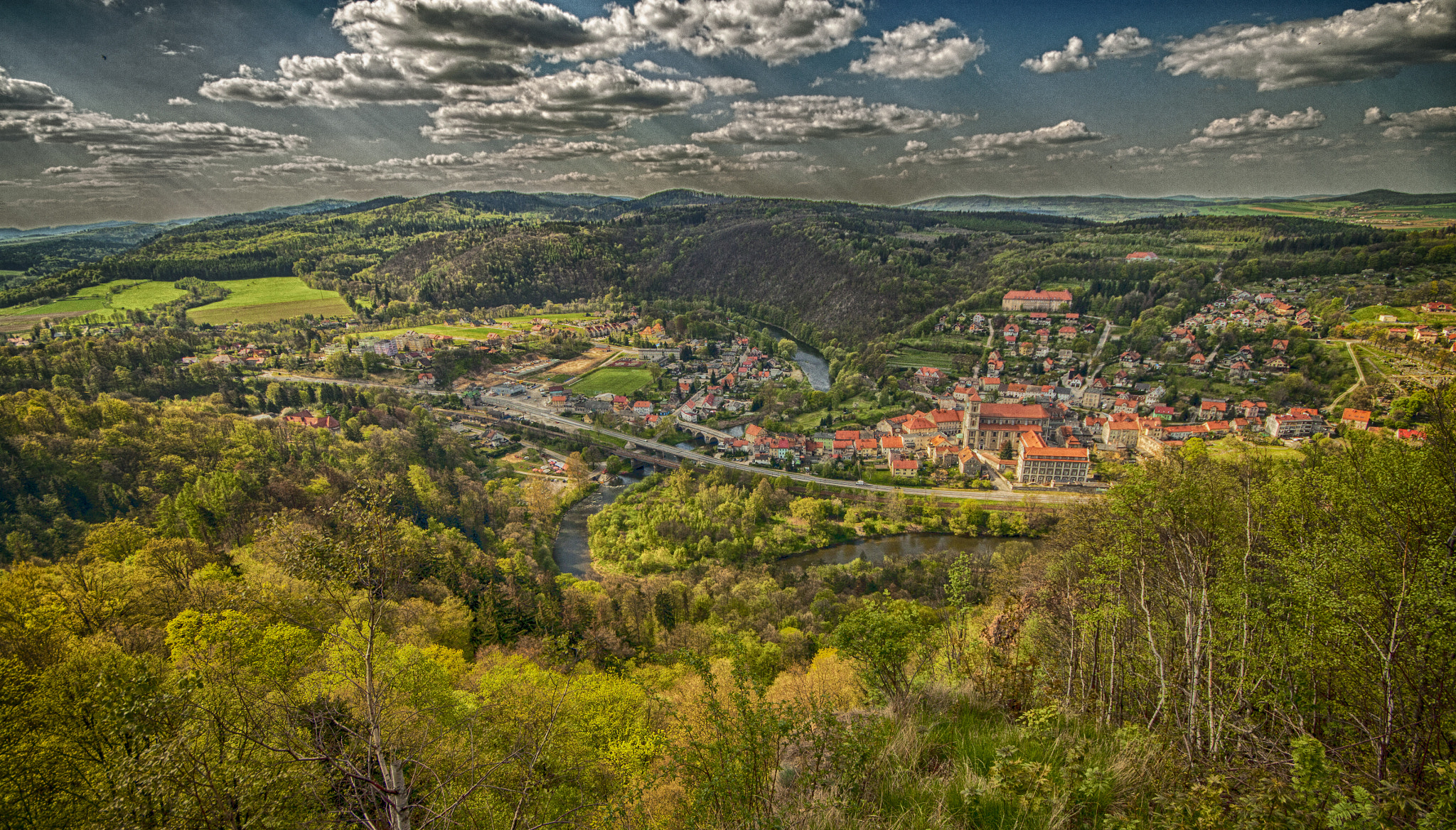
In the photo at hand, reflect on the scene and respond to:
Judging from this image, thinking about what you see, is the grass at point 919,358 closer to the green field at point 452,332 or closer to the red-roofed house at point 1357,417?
Result: the red-roofed house at point 1357,417

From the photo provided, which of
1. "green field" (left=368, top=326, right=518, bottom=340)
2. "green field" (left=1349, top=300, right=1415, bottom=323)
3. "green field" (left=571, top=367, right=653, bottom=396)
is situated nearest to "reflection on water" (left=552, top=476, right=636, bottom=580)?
"green field" (left=571, top=367, right=653, bottom=396)

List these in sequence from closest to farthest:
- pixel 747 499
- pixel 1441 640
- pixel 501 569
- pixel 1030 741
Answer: pixel 1441 640, pixel 1030 741, pixel 501 569, pixel 747 499

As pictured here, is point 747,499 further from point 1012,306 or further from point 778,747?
point 1012,306

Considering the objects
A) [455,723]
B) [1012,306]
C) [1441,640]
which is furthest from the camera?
[1012,306]

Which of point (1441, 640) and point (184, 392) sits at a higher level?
point (1441, 640)

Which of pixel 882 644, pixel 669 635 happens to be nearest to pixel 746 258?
pixel 669 635

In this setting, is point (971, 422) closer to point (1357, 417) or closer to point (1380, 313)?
point (1357, 417)

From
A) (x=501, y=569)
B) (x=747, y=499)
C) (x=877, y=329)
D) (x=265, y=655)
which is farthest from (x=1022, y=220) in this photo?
(x=265, y=655)
